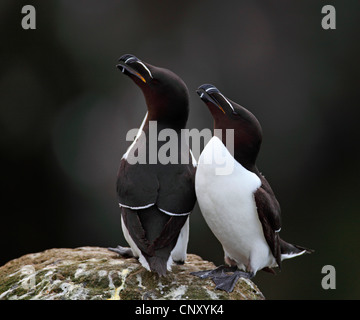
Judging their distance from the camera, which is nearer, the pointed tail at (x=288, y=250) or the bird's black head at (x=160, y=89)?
the bird's black head at (x=160, y=89)

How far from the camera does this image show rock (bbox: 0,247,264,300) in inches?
163

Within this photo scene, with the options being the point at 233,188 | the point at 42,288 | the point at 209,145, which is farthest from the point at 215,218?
the point at 42,288

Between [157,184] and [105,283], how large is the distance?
2.73 ft

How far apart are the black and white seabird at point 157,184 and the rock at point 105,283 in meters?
0.14

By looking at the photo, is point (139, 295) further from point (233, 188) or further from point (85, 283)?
point (233, 188)

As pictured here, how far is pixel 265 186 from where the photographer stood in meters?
4.51

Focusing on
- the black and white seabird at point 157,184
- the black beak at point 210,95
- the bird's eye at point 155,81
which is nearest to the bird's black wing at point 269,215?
the black and white seabird at point 157,184

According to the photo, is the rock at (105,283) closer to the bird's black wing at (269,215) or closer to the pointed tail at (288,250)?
the bird's black wing at (269,215)

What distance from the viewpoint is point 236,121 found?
4.35 metres

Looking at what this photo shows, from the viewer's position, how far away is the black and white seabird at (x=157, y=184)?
165 inches

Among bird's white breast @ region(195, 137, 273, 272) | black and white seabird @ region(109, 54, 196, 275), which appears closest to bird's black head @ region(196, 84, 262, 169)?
bird's white breast @ region(195, 137, 273, 272)

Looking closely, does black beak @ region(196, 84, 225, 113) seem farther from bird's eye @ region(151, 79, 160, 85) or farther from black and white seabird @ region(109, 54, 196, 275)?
bird's eye @ region(151, 79, 160, 85)

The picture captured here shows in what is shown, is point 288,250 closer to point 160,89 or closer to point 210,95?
point 210,95

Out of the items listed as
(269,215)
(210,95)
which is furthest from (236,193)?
(210,95)
